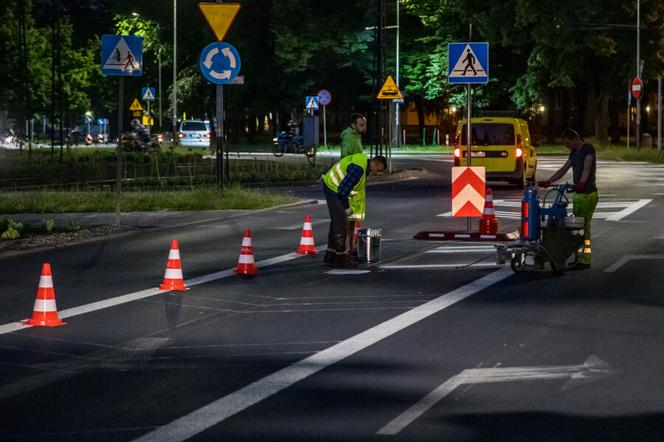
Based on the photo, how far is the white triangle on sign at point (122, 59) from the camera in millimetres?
22336

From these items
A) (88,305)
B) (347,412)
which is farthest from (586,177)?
(347,412)

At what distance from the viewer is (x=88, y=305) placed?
13.6 m

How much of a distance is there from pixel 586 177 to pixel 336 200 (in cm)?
292

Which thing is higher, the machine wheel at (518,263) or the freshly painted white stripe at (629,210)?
the freshly painted white stripe at (629,210)

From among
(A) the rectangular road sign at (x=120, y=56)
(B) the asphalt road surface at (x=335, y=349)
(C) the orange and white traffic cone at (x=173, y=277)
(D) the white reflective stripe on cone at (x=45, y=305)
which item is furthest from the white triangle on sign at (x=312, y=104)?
(D) the white reflective stripe on cone at (x=45, y=305)

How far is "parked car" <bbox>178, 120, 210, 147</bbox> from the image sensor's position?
251ft

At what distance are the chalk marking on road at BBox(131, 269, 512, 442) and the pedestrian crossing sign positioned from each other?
7856mm

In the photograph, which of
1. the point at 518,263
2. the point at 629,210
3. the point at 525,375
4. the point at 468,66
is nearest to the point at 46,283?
the point at 525,375

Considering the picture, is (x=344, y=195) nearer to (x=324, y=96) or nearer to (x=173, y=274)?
(x=173, y=274)

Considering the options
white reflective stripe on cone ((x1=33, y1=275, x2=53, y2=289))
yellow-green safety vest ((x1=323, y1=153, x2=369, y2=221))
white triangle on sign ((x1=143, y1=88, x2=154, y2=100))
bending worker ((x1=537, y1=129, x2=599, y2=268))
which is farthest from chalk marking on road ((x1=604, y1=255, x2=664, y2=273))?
white triangle on sign ((x1=143, y1=88, x2=154, y2=100))

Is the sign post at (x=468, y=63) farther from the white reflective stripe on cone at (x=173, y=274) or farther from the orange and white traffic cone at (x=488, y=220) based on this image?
the white reflective stripe on cone at (x=173, y=274)

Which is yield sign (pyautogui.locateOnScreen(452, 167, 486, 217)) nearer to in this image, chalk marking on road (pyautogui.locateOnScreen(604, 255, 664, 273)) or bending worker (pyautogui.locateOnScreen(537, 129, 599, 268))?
chalk marking on road (pyautogui.locateOnScreen(604, 255, 664, 273))

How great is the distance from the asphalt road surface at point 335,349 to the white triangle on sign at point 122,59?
3.93 metres

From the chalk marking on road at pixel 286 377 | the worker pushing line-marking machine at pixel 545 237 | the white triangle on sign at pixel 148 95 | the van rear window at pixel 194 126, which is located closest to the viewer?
the chalk marking on road at pixel 286 377
